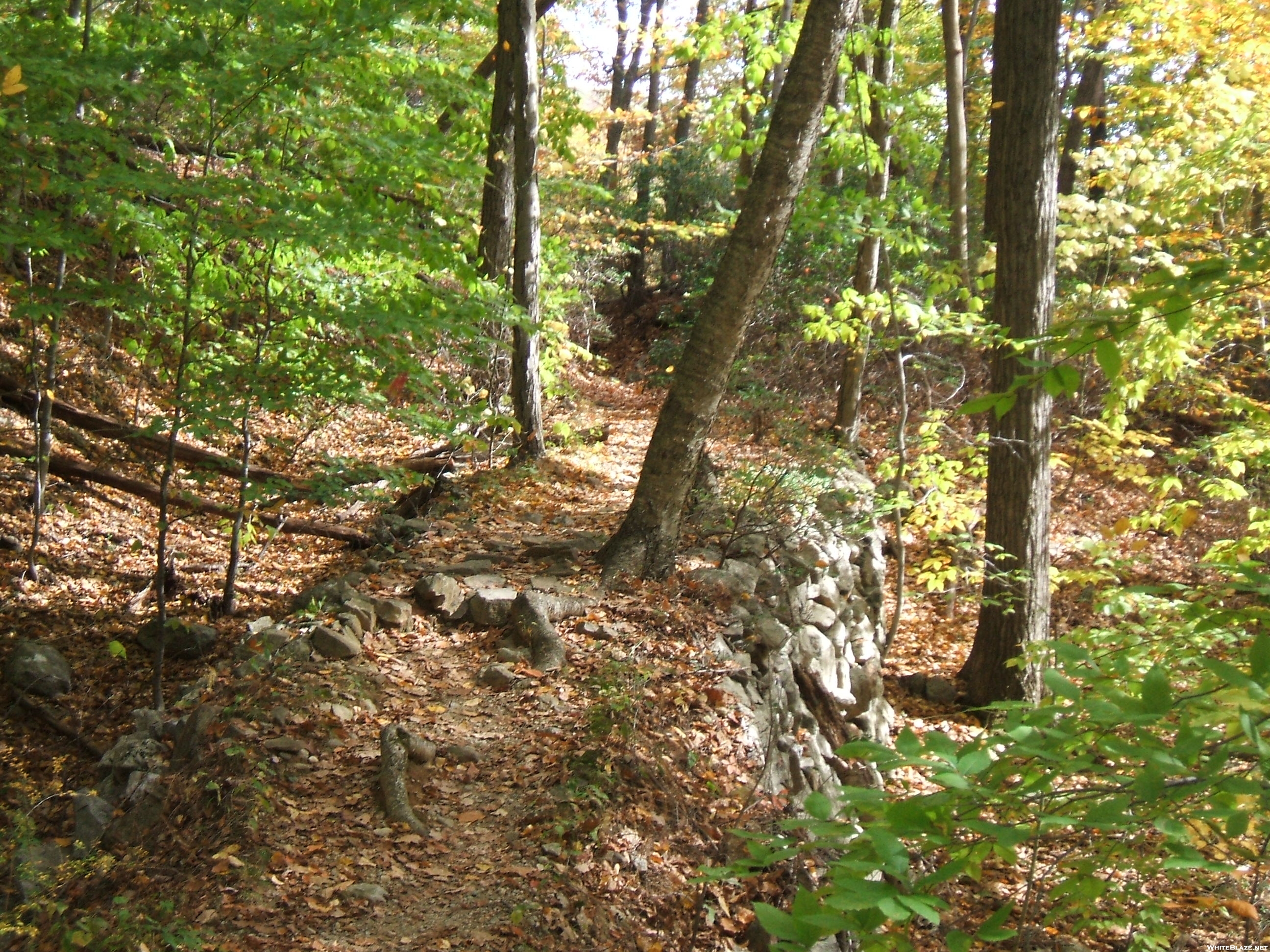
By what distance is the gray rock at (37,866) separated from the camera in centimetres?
343

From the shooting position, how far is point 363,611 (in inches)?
208

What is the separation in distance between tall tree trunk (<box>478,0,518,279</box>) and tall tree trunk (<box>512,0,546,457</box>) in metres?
0.06

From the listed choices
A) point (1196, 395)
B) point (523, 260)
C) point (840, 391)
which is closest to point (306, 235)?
point (523, 260)

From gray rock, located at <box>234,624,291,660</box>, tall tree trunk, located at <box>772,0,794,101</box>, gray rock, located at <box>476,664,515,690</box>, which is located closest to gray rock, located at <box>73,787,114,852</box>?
gray rock, located at <box>234,624,291,660</box>

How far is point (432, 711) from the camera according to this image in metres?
4.64

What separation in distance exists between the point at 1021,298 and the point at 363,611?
5361 mm

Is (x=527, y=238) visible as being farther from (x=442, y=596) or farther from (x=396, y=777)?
(x=396, y=777)

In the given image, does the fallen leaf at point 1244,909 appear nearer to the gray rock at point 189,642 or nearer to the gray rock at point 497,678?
the gray rock at point 497,678

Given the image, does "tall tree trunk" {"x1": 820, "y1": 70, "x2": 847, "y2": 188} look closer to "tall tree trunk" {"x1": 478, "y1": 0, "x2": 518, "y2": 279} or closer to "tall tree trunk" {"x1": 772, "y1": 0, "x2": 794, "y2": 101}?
"tall tree trunk" {"x1": 772, "y1": 0, "x2": 794, "y2": 101}

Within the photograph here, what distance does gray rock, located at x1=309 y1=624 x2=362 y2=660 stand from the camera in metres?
4.88

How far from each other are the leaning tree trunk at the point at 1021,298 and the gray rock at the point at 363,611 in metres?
4.50

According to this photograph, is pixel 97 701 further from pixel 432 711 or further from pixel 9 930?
pixel 9 930

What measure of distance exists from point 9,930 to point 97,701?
10.4 ft

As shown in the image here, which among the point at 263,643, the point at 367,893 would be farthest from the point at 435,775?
the point at 263,643
